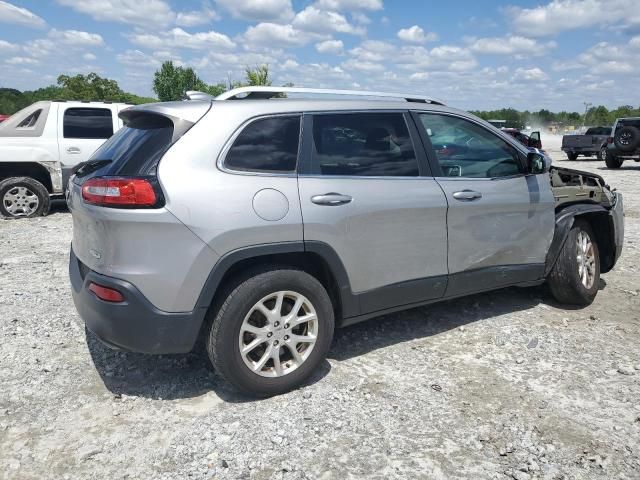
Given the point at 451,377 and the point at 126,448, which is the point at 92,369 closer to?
→ the point at 126,448

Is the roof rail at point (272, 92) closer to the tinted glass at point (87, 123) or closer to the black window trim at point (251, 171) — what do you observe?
the black window trim at point (251, 171)

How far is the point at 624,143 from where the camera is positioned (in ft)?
63.2

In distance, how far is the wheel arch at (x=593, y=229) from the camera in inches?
181

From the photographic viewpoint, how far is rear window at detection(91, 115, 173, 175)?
298cm

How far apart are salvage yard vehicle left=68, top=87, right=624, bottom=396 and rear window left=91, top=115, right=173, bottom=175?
0.04ft

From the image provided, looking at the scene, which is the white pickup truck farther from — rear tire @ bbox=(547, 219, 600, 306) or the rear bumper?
rear tire @ bbox=(547, 219, 600, 306)

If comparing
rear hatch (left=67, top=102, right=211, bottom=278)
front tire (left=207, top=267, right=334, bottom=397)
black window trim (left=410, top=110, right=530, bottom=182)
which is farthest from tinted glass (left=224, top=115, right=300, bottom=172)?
black window trim (left=410, top=110, right=530, bottom=182)

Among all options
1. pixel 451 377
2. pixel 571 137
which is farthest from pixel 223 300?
pixel 571 137

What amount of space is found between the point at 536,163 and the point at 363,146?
63.0 inches

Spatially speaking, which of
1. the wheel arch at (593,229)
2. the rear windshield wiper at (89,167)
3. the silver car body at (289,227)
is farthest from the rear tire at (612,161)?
the rear windshield wiper at (89,167)

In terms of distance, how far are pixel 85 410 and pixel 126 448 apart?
523 millimetres

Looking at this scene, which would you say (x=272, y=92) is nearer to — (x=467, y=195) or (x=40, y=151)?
(x=467, y=195)

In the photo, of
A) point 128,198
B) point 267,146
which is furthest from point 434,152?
point 128,198

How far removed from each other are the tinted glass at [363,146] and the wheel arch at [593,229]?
163 centimetres
